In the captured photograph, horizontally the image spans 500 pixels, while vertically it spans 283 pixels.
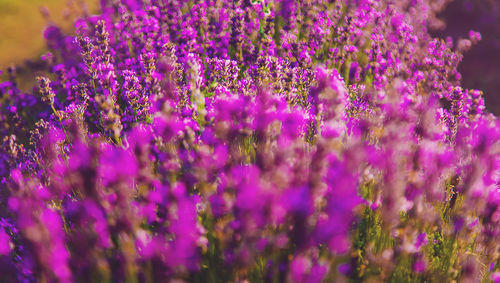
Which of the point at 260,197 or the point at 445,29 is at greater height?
the point at 260,197

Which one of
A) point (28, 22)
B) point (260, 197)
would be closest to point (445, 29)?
point (260, 197)

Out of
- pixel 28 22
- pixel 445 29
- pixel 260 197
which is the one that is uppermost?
pixel 260 197

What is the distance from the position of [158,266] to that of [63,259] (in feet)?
1.19

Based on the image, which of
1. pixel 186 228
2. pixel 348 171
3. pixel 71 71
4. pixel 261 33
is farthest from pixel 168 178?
pixel 71 71

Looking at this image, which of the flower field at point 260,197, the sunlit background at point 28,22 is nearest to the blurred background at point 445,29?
the sunlit background at point 28,22

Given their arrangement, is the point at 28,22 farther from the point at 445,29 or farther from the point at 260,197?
the point at 445,29

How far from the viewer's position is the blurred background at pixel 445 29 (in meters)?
6.26

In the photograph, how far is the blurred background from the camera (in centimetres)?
626

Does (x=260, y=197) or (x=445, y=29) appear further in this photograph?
(x=445, y=29)

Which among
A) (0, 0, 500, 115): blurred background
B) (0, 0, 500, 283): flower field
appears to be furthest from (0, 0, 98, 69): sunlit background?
(0, 0, 500, 283): flower field

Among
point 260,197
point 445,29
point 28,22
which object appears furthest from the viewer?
point 445,29

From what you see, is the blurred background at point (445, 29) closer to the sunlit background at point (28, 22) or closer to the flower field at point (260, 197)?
the sunlit background at point (28, 22)

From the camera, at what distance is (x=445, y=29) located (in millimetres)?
7363

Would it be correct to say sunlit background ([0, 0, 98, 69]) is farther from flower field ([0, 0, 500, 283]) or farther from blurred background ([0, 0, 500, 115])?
flower field ([0, 0, 500, 283])
